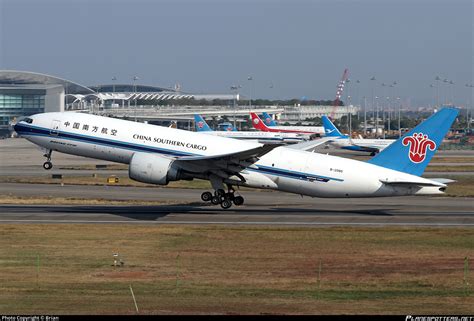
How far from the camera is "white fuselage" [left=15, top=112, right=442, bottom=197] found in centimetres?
5000

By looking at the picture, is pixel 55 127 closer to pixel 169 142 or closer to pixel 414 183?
pixel 169 142

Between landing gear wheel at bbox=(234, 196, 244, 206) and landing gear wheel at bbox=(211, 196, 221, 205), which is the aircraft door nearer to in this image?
landing gear wheel at bbox=(211, 196, 221, 205)

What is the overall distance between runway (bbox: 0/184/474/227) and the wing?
255 cm

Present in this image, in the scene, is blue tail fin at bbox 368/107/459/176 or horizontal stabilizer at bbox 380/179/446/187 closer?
horizontal stabilizer at bbox 380/179/446/187

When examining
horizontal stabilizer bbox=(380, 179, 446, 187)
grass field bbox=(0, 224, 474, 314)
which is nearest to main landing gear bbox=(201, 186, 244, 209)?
grass field bbox=(0, 224, 474, 314)

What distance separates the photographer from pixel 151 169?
48.8 metres

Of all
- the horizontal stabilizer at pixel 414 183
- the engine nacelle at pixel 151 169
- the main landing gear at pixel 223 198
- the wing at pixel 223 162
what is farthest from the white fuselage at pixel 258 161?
the engine nacelle at pixel 151 169

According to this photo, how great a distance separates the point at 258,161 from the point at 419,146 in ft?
31.2

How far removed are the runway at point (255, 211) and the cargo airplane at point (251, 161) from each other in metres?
1.72

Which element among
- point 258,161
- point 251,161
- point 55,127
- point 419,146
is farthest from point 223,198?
point 419,146

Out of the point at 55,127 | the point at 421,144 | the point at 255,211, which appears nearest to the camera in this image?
the point at 421,144

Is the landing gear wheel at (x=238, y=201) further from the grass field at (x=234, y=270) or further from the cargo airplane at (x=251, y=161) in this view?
the grass field at (x=234, y=270)

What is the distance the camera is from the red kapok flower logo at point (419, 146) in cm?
4953

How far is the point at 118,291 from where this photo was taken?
28.5 metres
